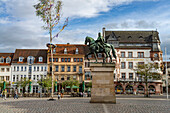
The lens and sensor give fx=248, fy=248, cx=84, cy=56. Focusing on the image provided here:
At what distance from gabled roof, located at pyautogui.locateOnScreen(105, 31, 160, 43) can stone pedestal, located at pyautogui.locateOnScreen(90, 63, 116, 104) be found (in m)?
49.6

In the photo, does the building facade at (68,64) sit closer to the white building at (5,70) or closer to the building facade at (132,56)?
the building facade at (132,56)

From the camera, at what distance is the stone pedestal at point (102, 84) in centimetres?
2336

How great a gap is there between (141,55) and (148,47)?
310cm

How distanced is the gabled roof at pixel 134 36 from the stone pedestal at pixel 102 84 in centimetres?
4964

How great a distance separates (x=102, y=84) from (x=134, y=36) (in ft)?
176

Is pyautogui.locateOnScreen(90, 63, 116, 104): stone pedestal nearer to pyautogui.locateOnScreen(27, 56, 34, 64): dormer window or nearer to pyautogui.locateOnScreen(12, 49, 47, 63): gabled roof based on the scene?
pyautogui.locateOnScreen(12, 49, 47, 63): gabled roof

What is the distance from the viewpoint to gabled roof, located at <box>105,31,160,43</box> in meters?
73.1

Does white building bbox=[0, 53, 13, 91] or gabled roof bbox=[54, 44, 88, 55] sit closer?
white building bbox=[0, 53, 13, 91]

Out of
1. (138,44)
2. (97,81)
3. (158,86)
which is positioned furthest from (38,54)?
(97,81)

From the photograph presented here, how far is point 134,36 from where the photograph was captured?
74875 millimetres

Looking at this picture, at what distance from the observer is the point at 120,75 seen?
72188 mm

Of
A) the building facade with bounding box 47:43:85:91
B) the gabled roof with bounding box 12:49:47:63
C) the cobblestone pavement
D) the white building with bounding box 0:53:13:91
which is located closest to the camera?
the cobblestone pavement

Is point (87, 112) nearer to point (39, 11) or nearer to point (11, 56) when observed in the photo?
point (39, 11)

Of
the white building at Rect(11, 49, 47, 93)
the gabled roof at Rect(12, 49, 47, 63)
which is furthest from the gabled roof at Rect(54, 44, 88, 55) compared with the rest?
the white building at Rect(11, 49, 47, 93)
